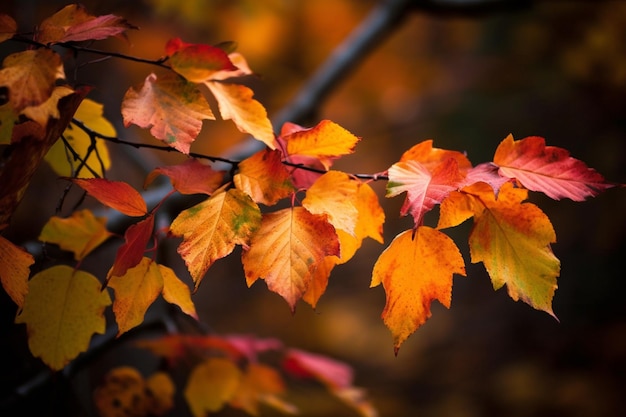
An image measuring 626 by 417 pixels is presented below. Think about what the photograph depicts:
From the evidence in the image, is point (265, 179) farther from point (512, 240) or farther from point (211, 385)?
point (211, 385)

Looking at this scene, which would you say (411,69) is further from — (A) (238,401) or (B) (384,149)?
(A) (238,401)

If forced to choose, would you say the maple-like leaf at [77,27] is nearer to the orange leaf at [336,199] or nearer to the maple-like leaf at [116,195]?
the maple-like leaf at [116,195]

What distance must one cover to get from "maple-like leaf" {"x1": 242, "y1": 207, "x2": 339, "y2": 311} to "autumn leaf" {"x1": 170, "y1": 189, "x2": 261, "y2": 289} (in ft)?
0.06

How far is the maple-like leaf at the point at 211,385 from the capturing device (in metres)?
0.88

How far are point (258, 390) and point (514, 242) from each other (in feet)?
2.17

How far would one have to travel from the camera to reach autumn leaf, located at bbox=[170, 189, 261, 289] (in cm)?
47

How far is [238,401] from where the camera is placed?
942 millimetres

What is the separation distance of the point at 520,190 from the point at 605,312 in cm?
284

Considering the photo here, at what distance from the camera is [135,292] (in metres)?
0.55

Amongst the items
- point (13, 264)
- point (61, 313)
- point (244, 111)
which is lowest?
point (61, 313)

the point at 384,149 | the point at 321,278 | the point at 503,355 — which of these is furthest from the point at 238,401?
the point at 384,149

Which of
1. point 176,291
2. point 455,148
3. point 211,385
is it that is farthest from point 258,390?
point 455,148

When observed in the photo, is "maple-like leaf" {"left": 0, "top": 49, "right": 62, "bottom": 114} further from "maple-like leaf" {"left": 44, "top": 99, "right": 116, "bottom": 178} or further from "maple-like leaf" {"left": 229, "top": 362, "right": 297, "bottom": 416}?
"maple-like leaf" {"left": 229, "top": 362, "right": 297, "bottom": 416}

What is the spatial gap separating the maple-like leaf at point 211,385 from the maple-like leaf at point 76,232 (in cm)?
34
